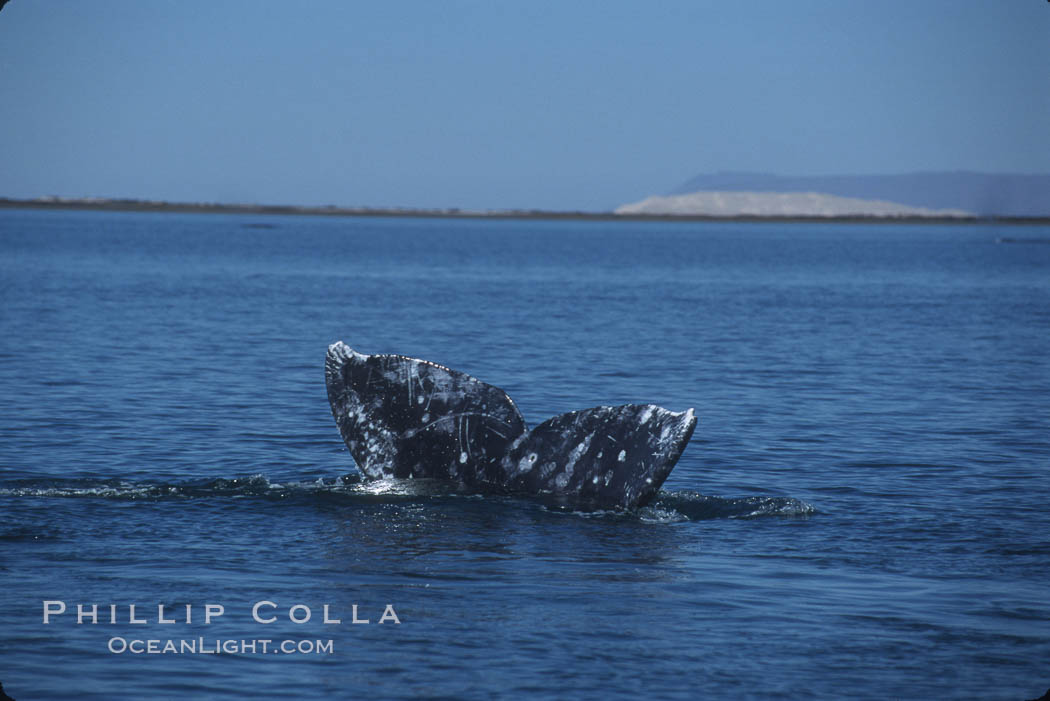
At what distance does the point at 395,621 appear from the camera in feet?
31.9

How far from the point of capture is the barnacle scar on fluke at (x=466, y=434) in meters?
12.3

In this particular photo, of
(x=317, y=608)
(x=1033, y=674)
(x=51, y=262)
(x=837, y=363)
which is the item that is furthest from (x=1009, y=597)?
(x=51, y=262)

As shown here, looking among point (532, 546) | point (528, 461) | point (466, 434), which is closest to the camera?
point (532, 546)

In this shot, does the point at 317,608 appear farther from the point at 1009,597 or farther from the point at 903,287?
the point at 903,287

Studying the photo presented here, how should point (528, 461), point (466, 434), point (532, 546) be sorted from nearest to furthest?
point (532, 546) → point (466, 434) → point (528, 461)

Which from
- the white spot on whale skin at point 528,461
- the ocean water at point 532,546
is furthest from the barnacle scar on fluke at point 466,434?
the ocean water at point 532,546

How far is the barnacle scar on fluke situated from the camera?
12.3m

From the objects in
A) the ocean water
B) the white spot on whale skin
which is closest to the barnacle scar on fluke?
the white spot on whale skin

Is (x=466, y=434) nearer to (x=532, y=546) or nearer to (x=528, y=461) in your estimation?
(x=528, y=461)

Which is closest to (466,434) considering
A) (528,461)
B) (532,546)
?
(528,461)

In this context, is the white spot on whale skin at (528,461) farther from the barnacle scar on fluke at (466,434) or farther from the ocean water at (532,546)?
the ocean water at (532,546)

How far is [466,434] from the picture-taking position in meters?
12.5

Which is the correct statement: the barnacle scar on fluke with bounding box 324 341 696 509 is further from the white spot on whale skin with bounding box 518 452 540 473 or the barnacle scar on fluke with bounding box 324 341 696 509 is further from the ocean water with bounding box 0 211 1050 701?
the ocean water with bounding box 0 211 1050 701

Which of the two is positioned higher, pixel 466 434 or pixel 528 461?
pixel 466 434
